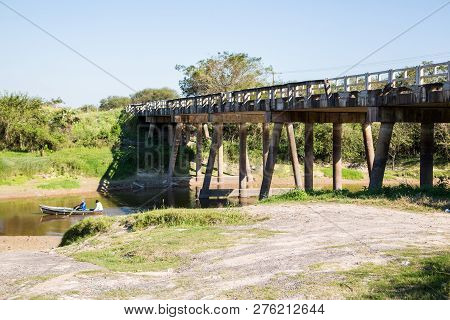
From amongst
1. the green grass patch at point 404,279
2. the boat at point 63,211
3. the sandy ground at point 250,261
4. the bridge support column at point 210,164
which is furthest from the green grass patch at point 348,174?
the green grass patch at point 404,279

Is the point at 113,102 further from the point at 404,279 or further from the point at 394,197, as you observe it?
the point at 404,279

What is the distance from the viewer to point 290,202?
848 inches

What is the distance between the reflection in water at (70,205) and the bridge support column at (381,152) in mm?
13106

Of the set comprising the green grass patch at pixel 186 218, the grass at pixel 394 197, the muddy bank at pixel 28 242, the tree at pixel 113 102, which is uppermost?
the tree at pixel 113 102

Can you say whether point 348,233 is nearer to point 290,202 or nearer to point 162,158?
point 290,202

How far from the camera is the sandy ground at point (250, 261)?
1091 centimetres

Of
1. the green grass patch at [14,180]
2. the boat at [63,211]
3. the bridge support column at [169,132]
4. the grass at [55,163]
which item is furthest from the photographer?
the bridge support column at [169,132]

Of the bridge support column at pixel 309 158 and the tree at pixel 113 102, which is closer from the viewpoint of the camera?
the bridge support column at pixel 309 158

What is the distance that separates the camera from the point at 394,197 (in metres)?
19.8

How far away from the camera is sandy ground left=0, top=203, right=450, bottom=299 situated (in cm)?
1091

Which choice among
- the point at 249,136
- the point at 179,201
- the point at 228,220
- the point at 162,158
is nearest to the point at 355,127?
the point at 249,136

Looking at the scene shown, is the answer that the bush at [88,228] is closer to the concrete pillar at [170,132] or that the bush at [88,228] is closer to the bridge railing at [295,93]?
the bridge railing at [295,93]

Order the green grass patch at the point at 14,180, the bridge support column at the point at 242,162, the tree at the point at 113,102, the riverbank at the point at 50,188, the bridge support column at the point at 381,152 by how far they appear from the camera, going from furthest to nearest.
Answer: the tree at the point at 113,102 < the green grass patch at the point at 14,180 < the riverbank at the point at 50,188 < the bridge support column at the point at 242,162 < the bridge support column at the point at 381,152

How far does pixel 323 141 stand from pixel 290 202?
1314 inches
